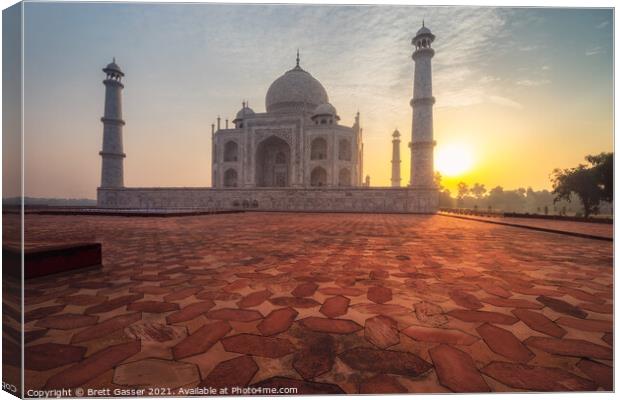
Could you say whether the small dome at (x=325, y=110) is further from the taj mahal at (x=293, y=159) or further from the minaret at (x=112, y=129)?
the minaret at (x=112, y=129)

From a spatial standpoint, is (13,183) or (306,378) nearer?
(306,378)

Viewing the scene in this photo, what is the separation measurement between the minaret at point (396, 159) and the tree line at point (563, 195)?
9.13 m

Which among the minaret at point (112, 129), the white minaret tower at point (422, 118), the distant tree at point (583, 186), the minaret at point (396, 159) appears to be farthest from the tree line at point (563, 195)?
the minaret at point (112, 129)

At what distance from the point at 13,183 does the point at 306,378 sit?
4.74 feet

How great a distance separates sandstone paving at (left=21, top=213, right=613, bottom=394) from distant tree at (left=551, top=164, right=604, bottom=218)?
20.8 m

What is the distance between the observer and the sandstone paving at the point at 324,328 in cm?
100

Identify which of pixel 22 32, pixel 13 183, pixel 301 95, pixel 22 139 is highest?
pixel 301 95

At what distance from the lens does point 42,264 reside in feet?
6.93

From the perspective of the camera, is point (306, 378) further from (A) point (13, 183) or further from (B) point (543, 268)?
(B) point (543, 268)

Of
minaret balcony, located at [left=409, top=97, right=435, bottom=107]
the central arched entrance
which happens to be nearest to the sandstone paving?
minaret balcony, located at [left=409, top=97, right=435, bottom=107]

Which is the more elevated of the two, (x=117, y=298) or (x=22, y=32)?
(x=22, y=32)

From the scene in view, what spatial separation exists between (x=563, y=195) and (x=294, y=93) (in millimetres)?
21835

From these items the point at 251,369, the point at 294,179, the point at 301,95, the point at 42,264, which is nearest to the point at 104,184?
the point at 294,179

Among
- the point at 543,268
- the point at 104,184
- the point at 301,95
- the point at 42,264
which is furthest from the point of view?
the point at 301,95
